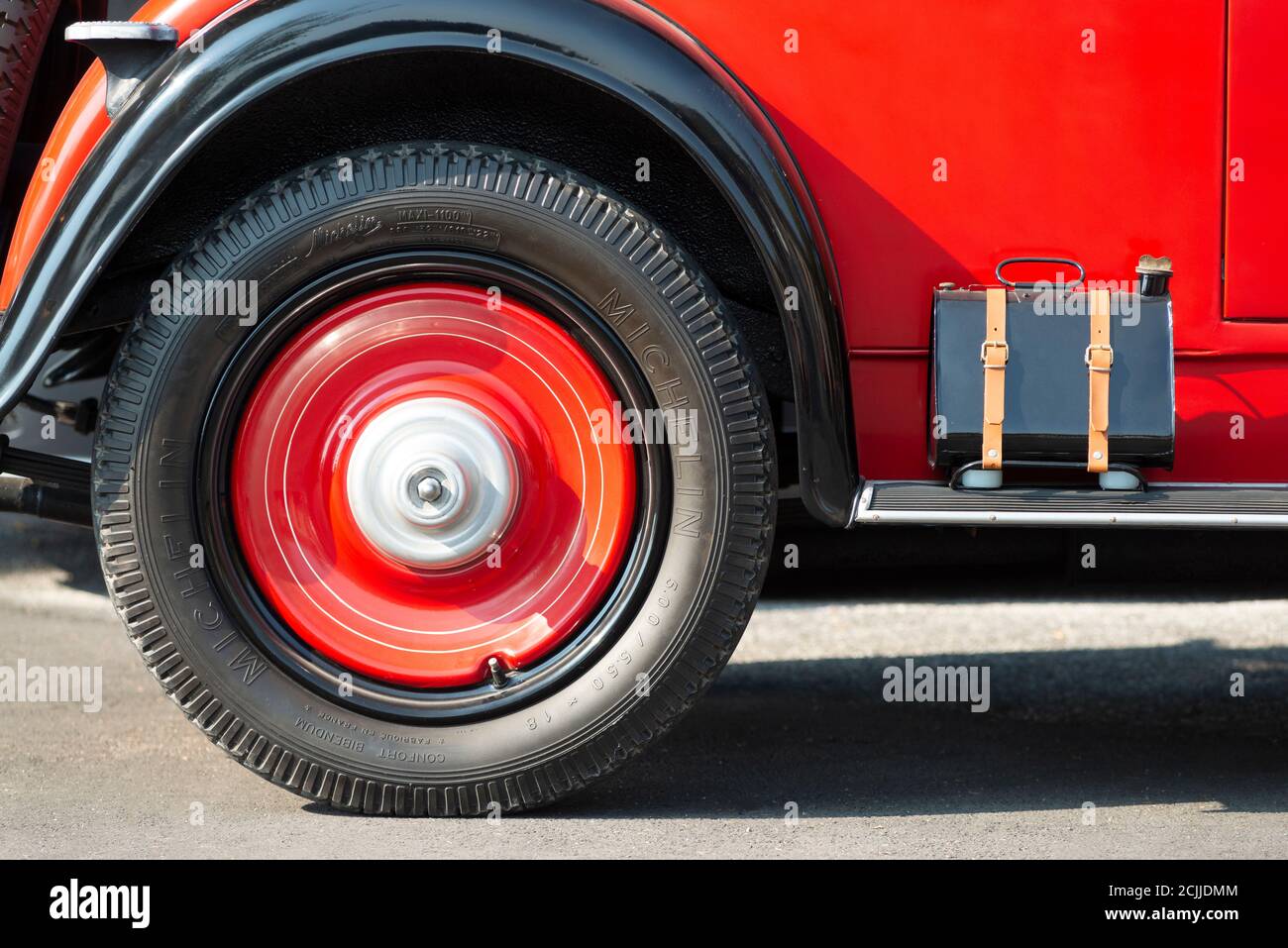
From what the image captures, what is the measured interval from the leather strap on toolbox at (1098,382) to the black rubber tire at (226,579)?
1.76ft

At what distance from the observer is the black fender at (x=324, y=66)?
223 centimetres

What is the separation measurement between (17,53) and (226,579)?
1.04m

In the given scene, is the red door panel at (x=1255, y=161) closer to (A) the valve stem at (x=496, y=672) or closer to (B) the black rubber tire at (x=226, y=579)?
(B) the black rubber tire at (x=226, y=579)

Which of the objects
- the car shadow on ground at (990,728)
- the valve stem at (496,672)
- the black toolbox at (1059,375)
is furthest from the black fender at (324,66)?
the car shadow on ground at (990,728)

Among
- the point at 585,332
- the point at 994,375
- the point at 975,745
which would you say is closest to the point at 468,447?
the point at 585,332

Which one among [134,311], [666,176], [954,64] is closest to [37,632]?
[134,311]

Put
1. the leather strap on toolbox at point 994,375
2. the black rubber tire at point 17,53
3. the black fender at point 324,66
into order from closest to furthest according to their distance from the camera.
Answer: the black fender at point 324,66, the leather strap on toolbox at point 994,375, the black rubber tire at point 17,53

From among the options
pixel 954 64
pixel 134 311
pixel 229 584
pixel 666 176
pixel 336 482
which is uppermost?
pixel 954 64

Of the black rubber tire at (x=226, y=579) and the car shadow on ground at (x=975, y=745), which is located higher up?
the black rubber tire at (x=226, y=579)

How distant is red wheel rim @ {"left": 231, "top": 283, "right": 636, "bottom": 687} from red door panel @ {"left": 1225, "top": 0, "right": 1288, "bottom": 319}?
112 centimetres

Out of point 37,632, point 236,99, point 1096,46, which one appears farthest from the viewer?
point 37,632

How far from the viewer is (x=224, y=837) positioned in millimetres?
2264

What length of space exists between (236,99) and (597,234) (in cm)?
62
